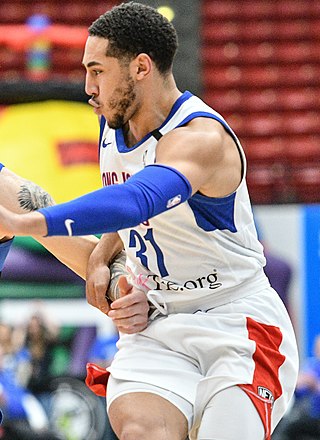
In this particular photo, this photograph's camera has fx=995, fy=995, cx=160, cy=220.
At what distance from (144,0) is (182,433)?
9.15 metres

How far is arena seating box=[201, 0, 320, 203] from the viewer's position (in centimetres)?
1177

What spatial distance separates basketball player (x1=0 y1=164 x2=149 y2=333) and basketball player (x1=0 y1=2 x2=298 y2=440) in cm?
6

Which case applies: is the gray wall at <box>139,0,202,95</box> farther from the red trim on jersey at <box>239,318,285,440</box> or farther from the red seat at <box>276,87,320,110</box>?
the red trim on jersey at <box>239,318,285,440</box>

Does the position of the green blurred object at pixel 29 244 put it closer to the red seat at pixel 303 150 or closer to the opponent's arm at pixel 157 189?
the red seat at pixel 303 150

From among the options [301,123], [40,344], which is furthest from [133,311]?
[301,123]

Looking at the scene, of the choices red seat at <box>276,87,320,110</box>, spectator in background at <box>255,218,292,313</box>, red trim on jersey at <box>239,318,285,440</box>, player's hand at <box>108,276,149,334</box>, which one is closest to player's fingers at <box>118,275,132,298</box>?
player's hand at <box>108,276,149,334</box>

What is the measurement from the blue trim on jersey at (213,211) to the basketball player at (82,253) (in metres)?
0.38

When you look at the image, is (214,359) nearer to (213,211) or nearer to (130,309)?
(130,309)

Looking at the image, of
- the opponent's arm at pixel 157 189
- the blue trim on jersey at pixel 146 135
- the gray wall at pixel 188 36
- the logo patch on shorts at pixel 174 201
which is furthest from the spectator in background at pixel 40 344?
the logo patch on shorts at pixel 174 201

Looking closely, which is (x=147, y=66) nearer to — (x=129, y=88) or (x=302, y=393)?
(x=129, y=88)

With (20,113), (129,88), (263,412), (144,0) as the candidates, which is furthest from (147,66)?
(144,0)

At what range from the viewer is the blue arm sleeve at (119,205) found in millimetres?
2830

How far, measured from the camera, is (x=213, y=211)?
133 inches

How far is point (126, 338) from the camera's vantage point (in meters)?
3.64
